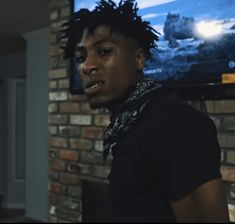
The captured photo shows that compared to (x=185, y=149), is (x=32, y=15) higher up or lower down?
higher up

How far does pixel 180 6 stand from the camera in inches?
72.0

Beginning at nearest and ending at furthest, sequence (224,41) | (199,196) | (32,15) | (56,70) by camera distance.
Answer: (199,196)
(224,41)
(56,70)
(32,15)

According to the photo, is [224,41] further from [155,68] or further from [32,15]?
[32,15]

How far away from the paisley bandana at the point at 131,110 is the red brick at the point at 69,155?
158 cm

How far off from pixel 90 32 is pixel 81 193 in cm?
165

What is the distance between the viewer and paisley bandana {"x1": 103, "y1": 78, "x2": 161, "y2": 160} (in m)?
0.87

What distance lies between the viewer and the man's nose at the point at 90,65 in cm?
89

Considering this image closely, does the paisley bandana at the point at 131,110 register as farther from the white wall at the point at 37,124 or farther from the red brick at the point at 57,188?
the white wall at the point at 37,124

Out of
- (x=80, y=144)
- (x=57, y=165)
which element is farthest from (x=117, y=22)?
(x=57, y=165)

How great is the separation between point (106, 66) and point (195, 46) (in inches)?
36.7

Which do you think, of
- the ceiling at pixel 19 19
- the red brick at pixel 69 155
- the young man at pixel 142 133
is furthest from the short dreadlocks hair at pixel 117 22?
the ceiling at pixel 19 19

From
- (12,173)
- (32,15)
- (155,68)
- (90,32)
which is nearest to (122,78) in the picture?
(90,32)

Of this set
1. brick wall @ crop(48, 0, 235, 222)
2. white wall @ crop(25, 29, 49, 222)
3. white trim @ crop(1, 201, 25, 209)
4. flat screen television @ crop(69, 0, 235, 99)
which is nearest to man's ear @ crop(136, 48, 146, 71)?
flat screen television @ crop(69, 0, 235, 99)

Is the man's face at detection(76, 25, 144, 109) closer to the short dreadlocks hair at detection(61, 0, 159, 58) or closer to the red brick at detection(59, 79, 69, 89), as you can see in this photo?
the short dreadlocks hair at detection(61, 0, 159, 58)
